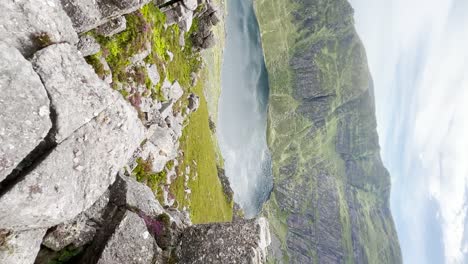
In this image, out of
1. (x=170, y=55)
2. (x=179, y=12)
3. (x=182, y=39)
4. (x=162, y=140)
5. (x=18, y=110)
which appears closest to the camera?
(x=18, y=110)

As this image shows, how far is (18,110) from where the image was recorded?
919cm

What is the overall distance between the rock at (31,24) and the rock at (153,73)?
15.2m

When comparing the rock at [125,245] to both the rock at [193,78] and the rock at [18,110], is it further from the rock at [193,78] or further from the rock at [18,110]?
the rock at [193,78]

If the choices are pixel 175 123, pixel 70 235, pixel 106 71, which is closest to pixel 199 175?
pixel 175 123

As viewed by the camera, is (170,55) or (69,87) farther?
(170,55)

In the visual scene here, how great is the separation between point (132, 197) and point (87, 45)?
26.3 ft

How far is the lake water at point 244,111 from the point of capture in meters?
114

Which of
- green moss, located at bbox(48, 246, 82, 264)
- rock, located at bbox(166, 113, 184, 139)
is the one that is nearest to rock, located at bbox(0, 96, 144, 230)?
green moss, located at bbox(48, 246, 82, 264)

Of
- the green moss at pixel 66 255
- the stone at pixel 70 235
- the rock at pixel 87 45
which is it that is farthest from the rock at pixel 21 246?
the rock at pixel 87 45

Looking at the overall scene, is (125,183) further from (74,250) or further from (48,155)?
(48,155)

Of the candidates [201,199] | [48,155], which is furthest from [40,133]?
[201,199]

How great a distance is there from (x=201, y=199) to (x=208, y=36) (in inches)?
Answer: 833

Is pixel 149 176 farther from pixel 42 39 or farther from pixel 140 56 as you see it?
pixel 42 39

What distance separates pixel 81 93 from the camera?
37.8ft
